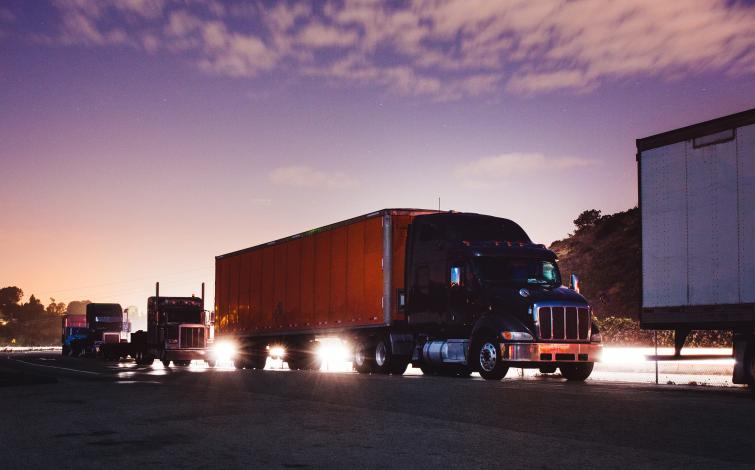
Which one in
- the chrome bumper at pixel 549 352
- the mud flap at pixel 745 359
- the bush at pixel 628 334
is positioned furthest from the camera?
the bush at pixel 628 334

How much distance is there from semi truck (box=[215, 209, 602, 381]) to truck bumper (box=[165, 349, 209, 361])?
10.7 metres

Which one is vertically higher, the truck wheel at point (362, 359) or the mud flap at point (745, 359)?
the mud flap at point (745, 359)

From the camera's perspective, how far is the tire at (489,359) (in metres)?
20.4

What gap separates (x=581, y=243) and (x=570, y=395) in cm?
7308

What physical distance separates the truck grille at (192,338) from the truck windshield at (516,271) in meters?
22.0

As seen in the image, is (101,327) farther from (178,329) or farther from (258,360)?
(258,360)

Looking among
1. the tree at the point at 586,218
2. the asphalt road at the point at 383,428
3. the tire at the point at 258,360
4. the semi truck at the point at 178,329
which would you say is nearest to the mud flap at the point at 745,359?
the asphalt road at the point at 383,428

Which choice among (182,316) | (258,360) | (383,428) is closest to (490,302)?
(383,428)

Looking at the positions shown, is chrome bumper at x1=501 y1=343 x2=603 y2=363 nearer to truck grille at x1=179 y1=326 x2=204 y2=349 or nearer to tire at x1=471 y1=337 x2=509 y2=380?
tire at x1=471 y1=337 x2=509 y2=380

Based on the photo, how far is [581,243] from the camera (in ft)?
282

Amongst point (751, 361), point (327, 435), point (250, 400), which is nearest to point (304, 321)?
point (250, 400)

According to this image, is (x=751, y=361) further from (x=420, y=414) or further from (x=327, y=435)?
(x=327, y=435)

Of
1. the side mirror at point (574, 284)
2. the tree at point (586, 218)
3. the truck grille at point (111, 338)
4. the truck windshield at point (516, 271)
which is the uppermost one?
the tree at point (586, 218)

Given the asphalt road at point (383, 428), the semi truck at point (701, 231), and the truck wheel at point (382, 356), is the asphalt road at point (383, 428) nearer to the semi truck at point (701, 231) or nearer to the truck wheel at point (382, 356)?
the semi truck at point (701, 231)
